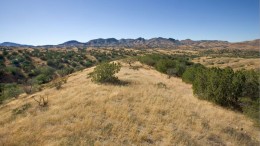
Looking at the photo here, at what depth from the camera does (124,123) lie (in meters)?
11.3

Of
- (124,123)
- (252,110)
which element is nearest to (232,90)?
(252,110)

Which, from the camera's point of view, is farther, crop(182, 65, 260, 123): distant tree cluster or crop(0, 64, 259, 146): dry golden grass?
crop(182, 65, 260, 123): distant tree cluster

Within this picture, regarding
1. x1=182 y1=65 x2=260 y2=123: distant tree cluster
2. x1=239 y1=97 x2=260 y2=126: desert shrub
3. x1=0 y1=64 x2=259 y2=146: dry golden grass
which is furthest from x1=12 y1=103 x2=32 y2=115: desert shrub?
x1=239 y1=97 x2=260 y2=126: desert shrub

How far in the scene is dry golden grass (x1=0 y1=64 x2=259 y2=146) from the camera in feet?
32.7

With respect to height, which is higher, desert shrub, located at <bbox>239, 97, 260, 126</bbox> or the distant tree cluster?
the distant tree cluster

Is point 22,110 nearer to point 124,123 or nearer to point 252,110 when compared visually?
point 124,123

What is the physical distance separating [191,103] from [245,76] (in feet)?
18.0

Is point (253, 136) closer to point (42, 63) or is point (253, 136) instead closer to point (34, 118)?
point (34, 118)

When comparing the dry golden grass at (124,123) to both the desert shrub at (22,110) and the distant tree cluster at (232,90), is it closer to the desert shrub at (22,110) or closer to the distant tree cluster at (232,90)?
the desert shrub at (22,110)

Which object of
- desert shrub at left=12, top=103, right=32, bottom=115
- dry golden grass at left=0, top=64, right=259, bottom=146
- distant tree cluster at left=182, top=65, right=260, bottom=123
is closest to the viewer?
dry golden grass at left=0, top=64, right=259, bottom=146

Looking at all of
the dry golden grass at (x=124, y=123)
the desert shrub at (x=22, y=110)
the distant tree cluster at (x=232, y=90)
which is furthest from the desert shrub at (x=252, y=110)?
the desert shrub at (x=22, y=110)

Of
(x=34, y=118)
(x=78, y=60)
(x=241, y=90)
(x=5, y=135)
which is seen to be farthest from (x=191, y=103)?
(x=78, y=60)

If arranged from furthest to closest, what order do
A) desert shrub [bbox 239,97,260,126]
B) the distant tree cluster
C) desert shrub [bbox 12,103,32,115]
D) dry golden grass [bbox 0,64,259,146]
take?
the distant tree cluster < desert shrub [bbox 12,103,32,115] < desert shrub [bbox 239,97,260,126] < dry golden grass [bbox 0,64,259,146]

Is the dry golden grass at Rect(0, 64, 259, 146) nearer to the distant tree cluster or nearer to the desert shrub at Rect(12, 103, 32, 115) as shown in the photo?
the desert shrub at Rect(12, 103, 32, 115)
